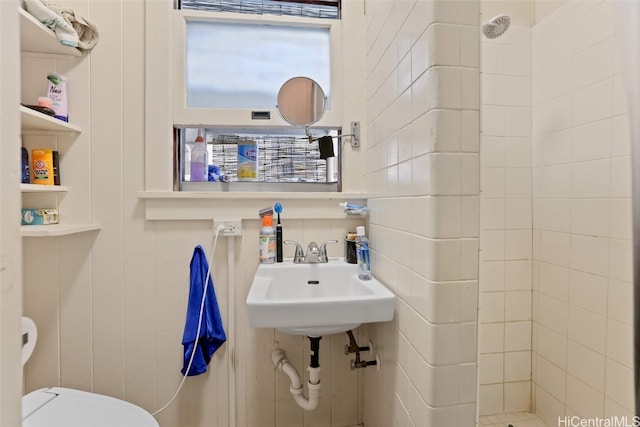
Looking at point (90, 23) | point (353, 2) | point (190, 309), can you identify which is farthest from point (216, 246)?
point (353, 2)

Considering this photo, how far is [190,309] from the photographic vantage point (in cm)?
121

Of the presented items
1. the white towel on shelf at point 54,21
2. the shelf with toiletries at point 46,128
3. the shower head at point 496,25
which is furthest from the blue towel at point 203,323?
the shower head at point 496,25

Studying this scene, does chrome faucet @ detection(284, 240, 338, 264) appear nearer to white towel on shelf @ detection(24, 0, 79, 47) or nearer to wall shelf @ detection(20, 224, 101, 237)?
wall shelf @ detection(20, 224, 101, 237)

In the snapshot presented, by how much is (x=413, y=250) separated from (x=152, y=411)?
1.30 meters

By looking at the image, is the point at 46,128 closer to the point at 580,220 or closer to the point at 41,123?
the point at 41,123

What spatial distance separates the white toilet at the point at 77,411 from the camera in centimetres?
94

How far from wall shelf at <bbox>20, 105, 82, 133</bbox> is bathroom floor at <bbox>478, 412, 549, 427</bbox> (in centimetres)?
222

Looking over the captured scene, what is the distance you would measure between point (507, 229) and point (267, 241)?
1.16 m

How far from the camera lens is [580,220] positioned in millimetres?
1257

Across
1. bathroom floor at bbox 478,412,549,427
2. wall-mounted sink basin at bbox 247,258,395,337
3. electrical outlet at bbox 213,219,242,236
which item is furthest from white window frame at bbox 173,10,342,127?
bathroom floor at bbox 478,412,549,427

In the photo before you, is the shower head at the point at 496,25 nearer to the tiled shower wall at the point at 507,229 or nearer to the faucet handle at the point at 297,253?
the tiled shower wall at the point at 507,229

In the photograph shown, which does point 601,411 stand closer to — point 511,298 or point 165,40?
point 511,298

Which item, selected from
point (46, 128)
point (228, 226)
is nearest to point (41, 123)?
point (46, 128)

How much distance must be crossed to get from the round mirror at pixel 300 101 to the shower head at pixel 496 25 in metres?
0.70
